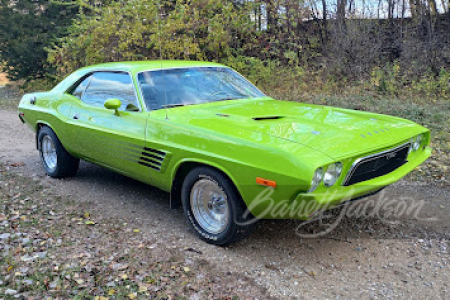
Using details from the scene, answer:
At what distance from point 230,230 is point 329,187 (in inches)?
36.6

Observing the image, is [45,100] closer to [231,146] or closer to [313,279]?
[231,146]

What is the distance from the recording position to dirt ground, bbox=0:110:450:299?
125 inches

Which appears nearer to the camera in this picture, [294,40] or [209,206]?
[209,206]

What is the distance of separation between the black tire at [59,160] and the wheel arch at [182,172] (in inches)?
86.2

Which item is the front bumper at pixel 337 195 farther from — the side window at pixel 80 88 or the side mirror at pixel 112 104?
the side window at pixel 80 88

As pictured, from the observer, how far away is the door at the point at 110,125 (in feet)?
14.1

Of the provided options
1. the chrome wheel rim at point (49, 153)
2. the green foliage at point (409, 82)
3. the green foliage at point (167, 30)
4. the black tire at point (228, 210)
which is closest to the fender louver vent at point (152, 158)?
the black tire at point (228, 210)

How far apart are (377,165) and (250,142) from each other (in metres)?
1.11

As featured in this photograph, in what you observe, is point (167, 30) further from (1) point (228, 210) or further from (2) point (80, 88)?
(1) point (228, 210)

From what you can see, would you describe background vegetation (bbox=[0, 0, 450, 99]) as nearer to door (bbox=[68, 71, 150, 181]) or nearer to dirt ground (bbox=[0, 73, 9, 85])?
door (bbox=[68, 71, 150, 181])

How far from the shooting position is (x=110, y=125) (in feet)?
14.9

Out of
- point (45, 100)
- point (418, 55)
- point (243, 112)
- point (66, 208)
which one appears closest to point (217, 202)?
point (243, 112)

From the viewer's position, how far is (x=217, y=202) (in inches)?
149

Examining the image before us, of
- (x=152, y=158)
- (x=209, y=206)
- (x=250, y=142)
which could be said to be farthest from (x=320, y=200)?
(x=152, y=158)
